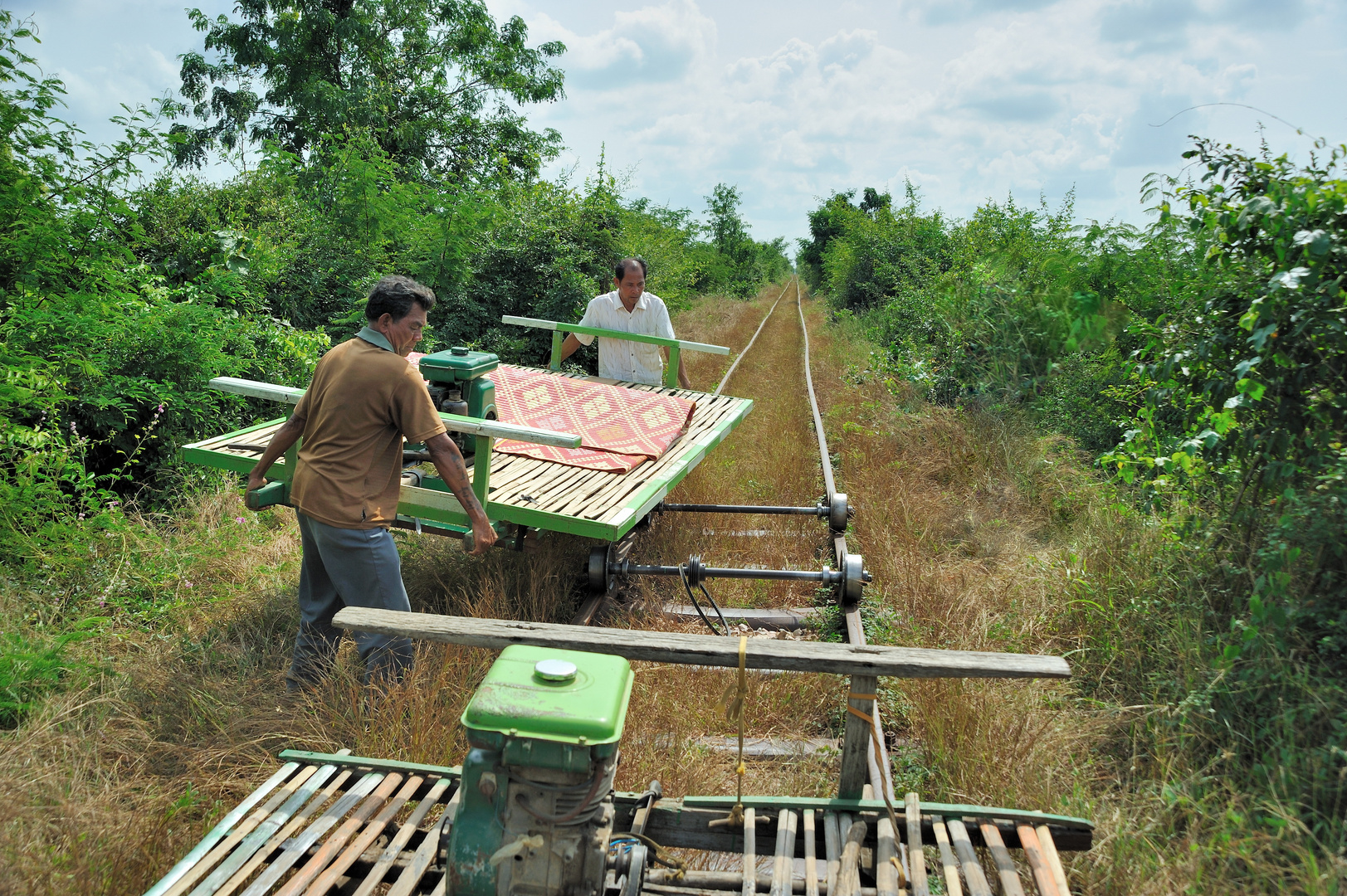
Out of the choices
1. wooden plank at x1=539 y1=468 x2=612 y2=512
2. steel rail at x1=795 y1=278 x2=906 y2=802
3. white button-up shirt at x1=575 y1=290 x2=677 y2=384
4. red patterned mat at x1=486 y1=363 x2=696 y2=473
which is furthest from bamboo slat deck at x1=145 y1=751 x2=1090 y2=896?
white button-up shirt at x1=575 y1=290 x2=677 y2=384

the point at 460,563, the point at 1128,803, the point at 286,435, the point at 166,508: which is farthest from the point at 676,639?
the point at 166,508

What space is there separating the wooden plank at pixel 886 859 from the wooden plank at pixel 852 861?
39 mm

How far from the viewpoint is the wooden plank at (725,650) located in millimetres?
2430

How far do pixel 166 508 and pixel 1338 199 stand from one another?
6.72 meters

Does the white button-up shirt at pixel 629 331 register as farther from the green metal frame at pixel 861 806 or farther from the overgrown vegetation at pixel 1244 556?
the green metal frame at pixel 861 806

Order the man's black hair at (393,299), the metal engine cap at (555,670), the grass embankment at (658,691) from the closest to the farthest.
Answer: the metal engine cap at (555,670), the grass embankment at (658,691), the man's black hair at (393,299)

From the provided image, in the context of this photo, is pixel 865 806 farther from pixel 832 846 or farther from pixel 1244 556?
pixel 1244 556

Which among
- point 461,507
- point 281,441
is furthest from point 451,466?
point 281,441

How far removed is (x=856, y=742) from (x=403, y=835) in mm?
1399

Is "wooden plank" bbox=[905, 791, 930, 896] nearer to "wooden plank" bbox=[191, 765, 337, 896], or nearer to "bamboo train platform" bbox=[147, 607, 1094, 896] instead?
"bamboo train platform" bbox=[147, 607, 1094, 896]

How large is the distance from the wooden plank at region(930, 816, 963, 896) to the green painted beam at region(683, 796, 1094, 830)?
50mm

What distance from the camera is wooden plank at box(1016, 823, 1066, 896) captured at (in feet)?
7.55

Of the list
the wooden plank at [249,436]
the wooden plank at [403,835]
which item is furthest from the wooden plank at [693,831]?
the wooden plank at [249,436]

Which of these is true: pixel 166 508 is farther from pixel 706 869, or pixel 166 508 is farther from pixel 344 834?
pixel 706 869
